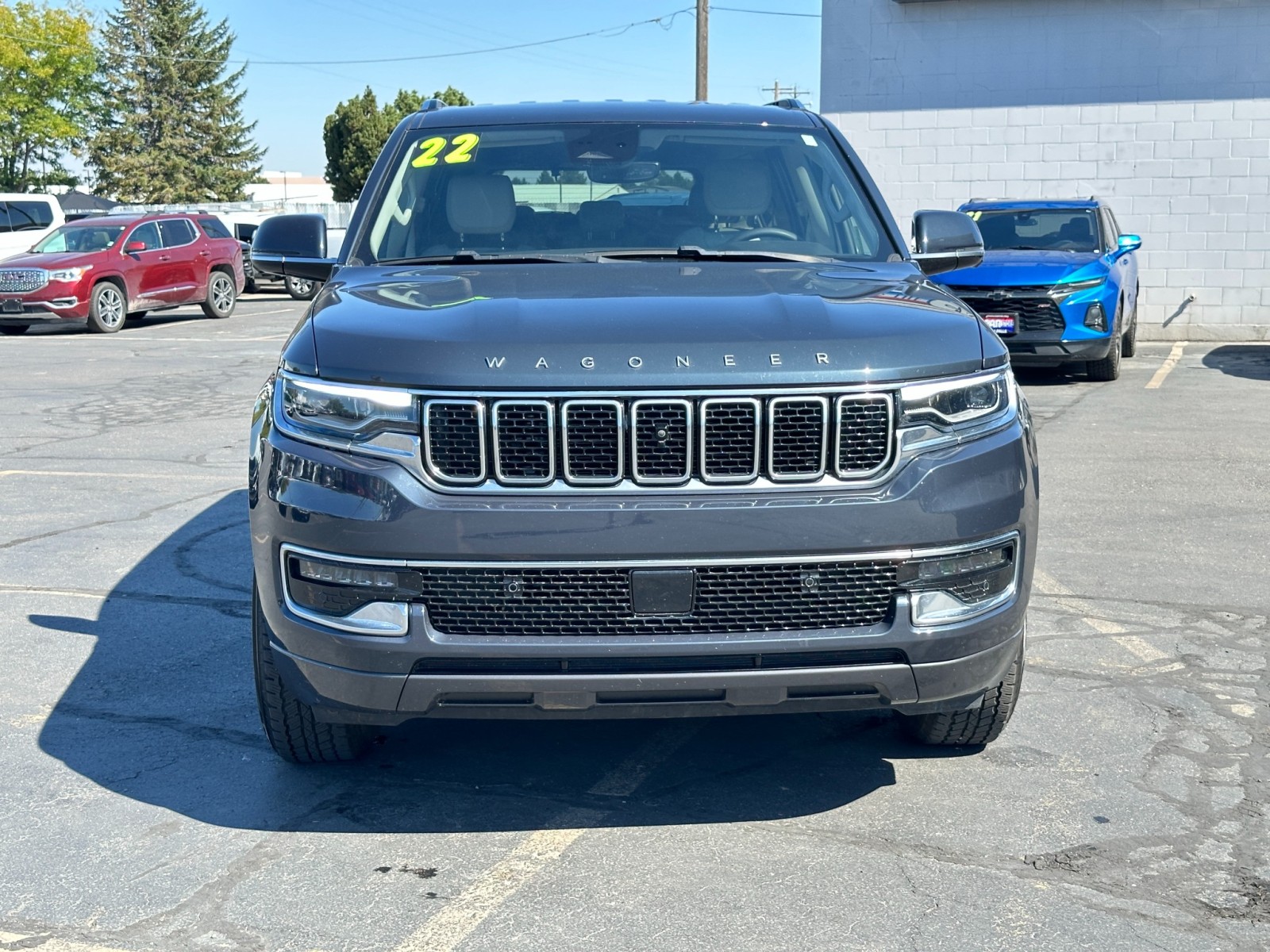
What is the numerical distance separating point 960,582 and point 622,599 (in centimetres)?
82

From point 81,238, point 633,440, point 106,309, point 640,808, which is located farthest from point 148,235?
point 633,440

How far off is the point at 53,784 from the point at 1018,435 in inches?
109

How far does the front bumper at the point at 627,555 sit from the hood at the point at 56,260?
59.0 feet

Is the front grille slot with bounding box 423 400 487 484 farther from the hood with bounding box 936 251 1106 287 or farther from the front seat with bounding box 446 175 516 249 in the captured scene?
the hood with bounding box 936 251 1106 287

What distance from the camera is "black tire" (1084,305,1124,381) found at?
43.8ft

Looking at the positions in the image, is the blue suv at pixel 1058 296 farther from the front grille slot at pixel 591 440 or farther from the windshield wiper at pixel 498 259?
the front grille slot at pixel 591 440

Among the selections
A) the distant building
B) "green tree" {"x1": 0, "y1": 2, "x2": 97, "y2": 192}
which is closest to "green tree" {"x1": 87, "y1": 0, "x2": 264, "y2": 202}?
the distant building

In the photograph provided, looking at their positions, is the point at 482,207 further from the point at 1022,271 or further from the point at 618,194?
the point at 1022,271

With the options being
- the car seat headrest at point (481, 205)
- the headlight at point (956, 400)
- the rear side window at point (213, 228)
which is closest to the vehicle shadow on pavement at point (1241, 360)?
the car seat headrest at point (481, 205)

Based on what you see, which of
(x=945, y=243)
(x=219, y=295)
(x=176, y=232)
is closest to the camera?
(x=945, y=243)

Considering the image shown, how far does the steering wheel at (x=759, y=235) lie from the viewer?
184 inches

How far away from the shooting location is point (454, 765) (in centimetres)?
408

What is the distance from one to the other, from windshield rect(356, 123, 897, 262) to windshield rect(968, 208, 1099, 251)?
363 inches

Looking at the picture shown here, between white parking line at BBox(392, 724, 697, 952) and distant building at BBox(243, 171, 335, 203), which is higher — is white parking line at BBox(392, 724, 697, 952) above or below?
above
